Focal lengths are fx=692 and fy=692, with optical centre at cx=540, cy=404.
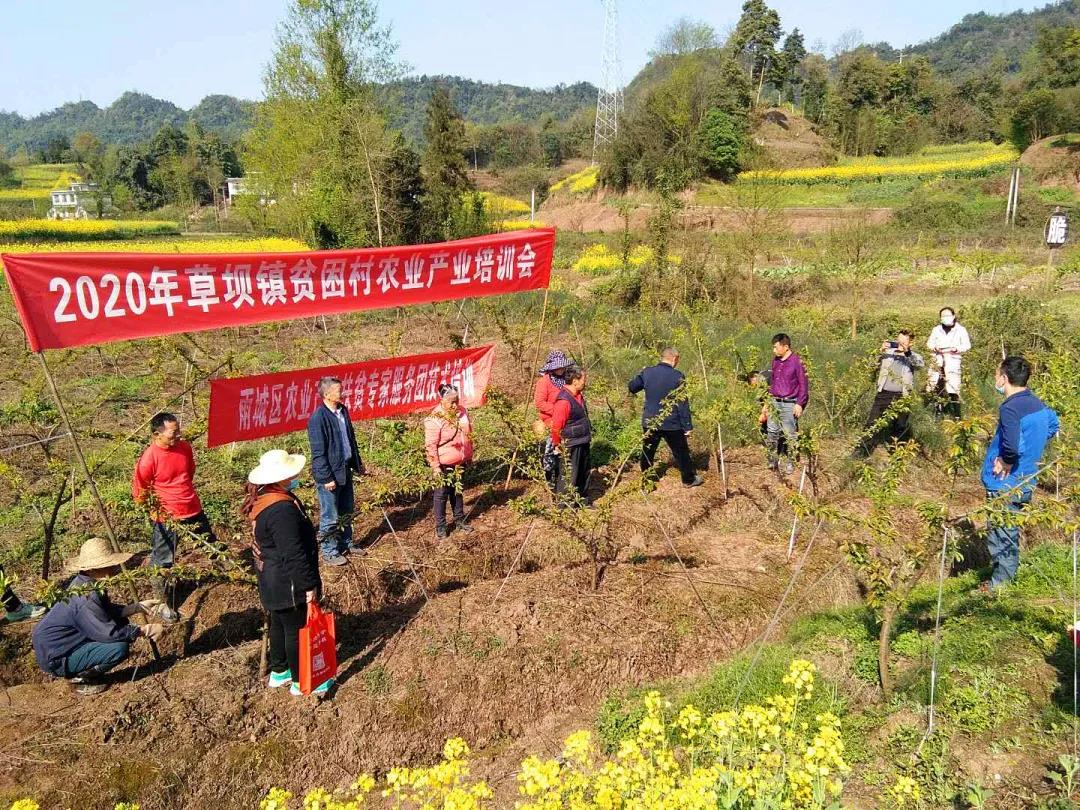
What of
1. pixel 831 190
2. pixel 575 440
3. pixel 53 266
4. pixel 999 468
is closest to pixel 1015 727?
pixel 999 468

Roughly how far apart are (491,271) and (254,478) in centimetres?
343

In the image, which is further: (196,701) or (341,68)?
(341,68)

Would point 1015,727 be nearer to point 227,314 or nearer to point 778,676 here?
point 778,676

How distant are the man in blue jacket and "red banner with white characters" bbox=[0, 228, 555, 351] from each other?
13.8 ft

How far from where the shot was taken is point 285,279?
5320mm

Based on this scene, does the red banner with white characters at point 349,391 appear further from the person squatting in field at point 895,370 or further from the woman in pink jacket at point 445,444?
the person squatting in field at point 895,370

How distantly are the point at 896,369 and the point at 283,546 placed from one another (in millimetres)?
6256

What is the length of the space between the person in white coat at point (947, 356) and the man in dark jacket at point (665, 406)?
3.05 meters

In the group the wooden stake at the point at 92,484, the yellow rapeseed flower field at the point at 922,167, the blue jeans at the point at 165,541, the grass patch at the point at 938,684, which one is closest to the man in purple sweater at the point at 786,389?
the grass patch at the point at 938,684

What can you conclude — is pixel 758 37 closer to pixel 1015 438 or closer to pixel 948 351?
pixel 948 351

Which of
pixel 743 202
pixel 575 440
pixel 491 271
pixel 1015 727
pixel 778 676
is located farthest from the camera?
pixel 743 202

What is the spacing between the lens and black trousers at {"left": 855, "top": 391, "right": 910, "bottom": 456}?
24.4ft

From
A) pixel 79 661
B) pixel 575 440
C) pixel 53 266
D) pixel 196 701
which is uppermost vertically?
pixel 53 266

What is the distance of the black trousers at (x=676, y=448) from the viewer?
6844mm
